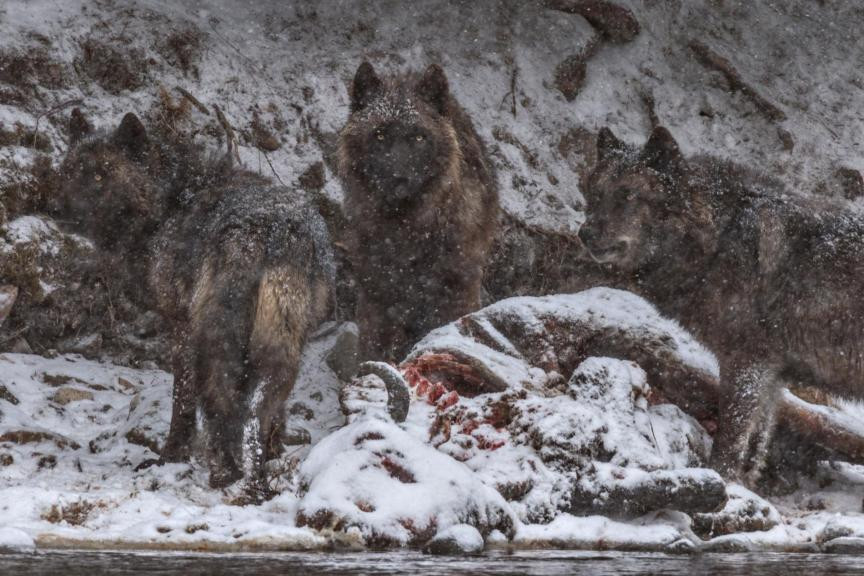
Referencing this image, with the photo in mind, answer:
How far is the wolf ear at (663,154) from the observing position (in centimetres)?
787

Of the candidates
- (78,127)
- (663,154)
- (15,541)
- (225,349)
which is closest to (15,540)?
(15,541)

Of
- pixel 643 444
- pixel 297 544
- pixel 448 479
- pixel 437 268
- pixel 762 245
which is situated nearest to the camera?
pixel 297 544

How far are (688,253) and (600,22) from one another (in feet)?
22.1

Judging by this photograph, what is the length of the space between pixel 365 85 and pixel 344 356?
105 inches

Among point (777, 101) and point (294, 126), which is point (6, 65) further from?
point (777, 101)

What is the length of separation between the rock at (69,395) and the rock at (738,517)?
5.35m

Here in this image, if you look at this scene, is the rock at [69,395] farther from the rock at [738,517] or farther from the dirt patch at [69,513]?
the rock at [738,517]

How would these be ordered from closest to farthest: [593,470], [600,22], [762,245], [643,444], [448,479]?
[448,479] < [593,470] < [643,444] < [762,245] < [600,22]

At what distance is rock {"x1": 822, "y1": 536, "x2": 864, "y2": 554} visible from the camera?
595cm

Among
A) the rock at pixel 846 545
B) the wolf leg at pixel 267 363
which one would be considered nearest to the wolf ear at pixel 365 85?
the wolf leg at pixel 267 363

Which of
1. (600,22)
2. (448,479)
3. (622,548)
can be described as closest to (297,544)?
(448,479)

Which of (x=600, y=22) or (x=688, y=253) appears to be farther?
(x=600, y=22)

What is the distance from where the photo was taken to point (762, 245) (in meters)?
7.55

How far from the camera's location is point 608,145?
8391 mm
